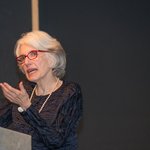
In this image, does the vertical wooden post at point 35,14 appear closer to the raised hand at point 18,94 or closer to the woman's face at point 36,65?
the woman's face at point 36,65

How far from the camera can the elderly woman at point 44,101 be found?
61.9 inches

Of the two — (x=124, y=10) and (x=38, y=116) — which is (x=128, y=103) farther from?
(x=38, y=116)

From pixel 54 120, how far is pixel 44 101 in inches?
6.2

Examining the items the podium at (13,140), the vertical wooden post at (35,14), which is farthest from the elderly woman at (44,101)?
the vertical wooden post at (35,14)

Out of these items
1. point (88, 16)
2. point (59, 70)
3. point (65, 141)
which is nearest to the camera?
point (65, 141)

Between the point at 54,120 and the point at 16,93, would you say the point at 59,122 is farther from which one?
the point at 16,93

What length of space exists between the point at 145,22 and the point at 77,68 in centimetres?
68

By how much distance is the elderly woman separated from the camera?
1571 mm

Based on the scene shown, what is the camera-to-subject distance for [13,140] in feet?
4.53

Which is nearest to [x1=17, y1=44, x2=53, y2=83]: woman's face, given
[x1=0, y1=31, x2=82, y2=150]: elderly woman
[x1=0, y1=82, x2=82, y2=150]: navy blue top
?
[x1=0, y1=31, x2=82, y2=150]: elderly woman

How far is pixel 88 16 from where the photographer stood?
110 inches

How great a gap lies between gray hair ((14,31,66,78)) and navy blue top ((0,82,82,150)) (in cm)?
10

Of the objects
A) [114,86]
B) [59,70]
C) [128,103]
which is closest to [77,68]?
[114,86]

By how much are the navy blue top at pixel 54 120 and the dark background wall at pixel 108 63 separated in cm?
85
